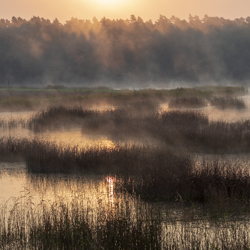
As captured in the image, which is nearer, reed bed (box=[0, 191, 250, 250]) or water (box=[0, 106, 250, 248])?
reed bed (box=[0, 191, 250, 250])

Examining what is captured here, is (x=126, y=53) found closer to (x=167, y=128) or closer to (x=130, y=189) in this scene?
(x=167, y=128)

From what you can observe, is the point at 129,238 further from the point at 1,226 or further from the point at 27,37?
the point at 27,37

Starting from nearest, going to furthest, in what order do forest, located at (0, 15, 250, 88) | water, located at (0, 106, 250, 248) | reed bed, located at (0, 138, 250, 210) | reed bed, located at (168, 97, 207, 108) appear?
1. water, located at (0, 106, 250, 248)
2. reed bed, located at (0, 138, 250, 210)
3. reed bed, located at (168, 97, 207, 108)
4. forest, located at (0, 15, 250, 88)

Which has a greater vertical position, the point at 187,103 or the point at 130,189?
the point at 187,103

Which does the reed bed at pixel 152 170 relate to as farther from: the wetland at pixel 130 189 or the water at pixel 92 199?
the water at pixel 92 199

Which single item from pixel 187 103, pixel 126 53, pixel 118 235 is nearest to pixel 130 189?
pixel 118 235

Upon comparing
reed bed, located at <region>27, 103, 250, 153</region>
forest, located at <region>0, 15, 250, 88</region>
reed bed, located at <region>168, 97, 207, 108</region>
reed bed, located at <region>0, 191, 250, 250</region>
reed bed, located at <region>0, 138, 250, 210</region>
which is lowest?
reed bed, located at <region>0, 191, 250, 250</region>

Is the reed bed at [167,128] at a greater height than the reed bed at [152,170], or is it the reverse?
the reed bed at [167,128]

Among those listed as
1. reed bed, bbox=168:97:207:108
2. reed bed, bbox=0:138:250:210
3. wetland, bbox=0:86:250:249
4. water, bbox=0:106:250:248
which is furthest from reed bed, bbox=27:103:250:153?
reed bed, bbox=168:97:207:108

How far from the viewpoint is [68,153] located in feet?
33.6

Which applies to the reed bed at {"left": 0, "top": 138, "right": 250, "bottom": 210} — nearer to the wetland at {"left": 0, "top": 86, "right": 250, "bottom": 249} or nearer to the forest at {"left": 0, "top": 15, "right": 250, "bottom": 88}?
the wetland at {"left": 0, "top": 86, "right": 250, "bottom": 249}

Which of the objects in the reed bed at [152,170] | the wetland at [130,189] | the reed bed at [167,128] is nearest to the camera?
the wetland at [130,189]

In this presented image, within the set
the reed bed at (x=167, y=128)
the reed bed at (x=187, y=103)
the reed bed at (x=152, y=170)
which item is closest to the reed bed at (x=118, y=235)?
the reed bed at (x=152, y=170)

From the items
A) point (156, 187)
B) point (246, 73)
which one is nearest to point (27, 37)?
point (246, 73)
